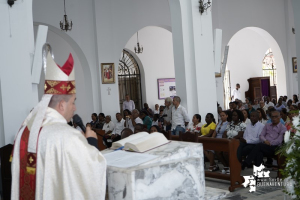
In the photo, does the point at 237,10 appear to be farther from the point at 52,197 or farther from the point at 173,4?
the point at 52,197

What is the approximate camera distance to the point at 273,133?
6801 millimetres

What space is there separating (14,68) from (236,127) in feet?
13.6

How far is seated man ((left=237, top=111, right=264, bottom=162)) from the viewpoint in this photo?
685cm

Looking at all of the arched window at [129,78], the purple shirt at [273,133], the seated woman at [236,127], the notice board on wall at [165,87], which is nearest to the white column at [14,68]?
the seated woman at [236,127]

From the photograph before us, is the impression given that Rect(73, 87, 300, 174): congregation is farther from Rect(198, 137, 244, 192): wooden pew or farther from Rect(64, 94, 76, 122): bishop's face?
Rect(64, 94, 76, 122): bishop's face

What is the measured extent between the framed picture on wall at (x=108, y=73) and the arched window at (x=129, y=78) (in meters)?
4.60

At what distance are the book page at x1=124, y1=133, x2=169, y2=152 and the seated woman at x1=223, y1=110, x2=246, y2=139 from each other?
176 inches

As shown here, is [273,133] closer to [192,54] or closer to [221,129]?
[221,129]

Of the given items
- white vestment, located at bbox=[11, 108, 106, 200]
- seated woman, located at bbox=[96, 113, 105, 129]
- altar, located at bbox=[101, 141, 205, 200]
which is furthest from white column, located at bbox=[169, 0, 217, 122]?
white vestment, located at bbox=[11, 108, 106, 200]

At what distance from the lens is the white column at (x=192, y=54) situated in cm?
911

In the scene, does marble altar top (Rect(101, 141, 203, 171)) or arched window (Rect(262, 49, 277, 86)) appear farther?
arched window (Rect(262, 49, 277, 86))

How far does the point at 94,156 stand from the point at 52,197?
448 millimetres

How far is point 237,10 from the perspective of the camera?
16.1 metres

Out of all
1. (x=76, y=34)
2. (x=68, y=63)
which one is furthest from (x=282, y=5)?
(x=68, y=63)
